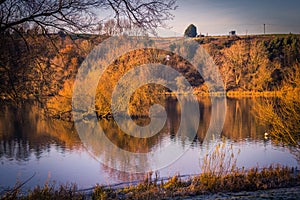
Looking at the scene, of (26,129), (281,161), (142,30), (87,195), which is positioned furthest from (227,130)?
(142,30)

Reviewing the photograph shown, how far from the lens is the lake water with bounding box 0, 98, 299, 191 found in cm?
1070

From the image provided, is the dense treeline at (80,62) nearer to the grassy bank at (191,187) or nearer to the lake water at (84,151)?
the lake water at (84,151)

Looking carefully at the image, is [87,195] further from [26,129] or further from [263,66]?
[263,66]

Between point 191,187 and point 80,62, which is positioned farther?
point 191,187

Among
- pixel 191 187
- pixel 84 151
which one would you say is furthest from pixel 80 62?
pixel 84 151

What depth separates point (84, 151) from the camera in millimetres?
14516

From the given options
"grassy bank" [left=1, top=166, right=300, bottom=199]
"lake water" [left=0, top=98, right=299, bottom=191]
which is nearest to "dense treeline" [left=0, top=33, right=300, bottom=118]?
"lake water" [left=0, top=98, right=299, bottom=191]

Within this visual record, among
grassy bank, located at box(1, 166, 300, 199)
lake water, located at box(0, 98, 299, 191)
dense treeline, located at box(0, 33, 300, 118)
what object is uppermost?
dense treeline, located at box(0, 33, 300, 118)

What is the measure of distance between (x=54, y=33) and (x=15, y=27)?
514 millimetres

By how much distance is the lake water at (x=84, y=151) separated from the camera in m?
10.7

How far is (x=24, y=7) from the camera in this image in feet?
14.5

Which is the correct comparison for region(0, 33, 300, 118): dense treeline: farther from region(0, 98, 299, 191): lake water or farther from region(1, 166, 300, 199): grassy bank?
region(1, 166, 300, 199): grassy bank

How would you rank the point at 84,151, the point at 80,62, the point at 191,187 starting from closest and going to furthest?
the point at 80,62 → the point at 191,187 → the point at 84,151

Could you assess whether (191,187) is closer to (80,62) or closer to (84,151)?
(80,62)
